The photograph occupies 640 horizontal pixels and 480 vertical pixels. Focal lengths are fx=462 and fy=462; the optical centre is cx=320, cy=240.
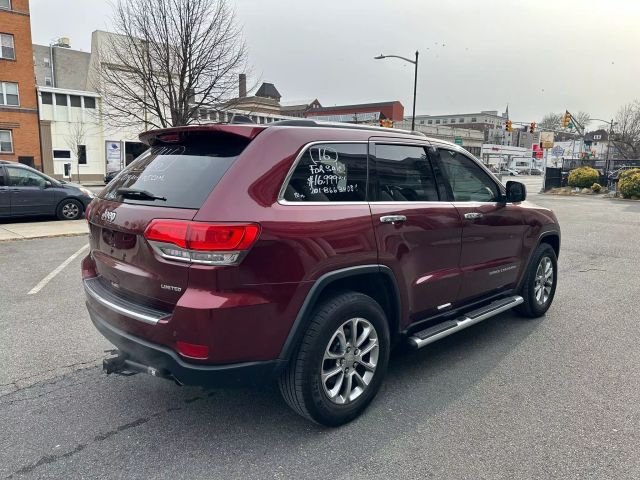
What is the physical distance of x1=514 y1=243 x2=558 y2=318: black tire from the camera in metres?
4.89

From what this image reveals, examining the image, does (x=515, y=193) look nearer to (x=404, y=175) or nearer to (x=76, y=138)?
(x=404, y=175)

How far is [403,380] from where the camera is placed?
3.65 m

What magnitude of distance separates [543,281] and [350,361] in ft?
10.5

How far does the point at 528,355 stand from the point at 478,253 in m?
1.06

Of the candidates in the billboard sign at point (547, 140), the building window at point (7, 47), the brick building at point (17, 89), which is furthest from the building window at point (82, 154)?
the billboard sign at point (547, 140)

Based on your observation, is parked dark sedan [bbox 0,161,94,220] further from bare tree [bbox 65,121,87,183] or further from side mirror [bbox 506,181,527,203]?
bare tree [bbox 65,121,87,183]

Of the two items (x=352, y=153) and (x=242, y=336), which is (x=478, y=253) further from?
(x=242, y=336)

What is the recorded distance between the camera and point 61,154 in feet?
124

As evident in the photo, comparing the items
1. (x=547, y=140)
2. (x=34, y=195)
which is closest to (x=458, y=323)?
(x=34, y=195)

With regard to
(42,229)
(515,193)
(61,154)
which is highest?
(61,154)

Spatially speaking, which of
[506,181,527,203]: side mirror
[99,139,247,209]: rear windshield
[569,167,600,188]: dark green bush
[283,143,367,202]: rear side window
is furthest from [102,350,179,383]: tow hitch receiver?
[569,167,600,188]: dark green bush

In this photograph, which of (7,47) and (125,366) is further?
(7,47)

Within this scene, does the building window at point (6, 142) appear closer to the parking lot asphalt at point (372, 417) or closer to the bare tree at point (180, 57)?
the bare tree at point (180, 57)

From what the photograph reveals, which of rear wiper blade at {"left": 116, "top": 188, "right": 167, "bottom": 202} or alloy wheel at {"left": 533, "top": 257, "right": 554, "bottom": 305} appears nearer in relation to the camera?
rear wiper blade at {"left": 116, "top": 188, "right": 167, "bottom": 202}
